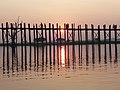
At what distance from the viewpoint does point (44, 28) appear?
175 ft

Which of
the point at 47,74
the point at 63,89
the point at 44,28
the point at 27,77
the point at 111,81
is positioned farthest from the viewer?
the point at 44,28

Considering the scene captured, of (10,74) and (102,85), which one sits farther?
(10,74)

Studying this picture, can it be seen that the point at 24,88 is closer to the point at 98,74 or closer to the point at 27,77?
the point at 27,77

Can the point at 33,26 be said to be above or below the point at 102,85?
above

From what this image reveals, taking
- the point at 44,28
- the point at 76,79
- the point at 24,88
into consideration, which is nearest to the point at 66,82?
the point at 76,79

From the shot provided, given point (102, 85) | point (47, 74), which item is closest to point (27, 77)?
point (47, 74)

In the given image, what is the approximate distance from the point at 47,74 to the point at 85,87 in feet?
18.7

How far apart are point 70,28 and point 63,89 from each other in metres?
38.3

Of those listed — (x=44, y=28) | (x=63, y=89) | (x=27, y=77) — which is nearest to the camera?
(x=63, y=89)

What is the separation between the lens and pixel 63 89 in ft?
56.6

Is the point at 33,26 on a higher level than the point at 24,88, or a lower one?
higher

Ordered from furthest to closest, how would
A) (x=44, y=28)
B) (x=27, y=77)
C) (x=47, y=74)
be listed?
(x=44, y=28), (x=47, y=74), (x=27, y=77)

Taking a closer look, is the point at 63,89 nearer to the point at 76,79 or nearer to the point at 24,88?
the point at 24,88

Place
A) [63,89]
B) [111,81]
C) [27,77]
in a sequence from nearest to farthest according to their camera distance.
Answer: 1. [63,89]
2. [111,81]
3. [27,77]
